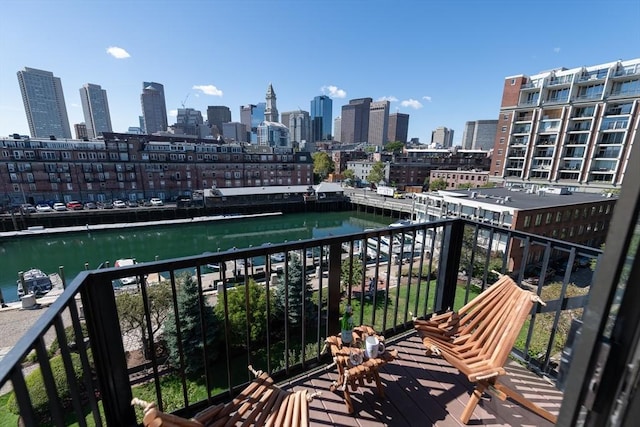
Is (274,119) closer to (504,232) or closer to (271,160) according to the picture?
(271,160)

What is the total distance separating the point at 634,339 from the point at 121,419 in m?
2.21

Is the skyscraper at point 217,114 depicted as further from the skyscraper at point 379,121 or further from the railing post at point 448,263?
the railing post at point 448,263

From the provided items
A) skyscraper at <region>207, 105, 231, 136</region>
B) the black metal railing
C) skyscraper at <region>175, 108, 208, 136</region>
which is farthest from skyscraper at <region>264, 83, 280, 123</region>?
the black metal railing

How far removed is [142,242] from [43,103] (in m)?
97.0

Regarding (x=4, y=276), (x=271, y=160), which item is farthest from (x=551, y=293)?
(x=271, y=160)

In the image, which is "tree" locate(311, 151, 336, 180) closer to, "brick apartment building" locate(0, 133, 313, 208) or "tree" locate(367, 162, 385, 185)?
"tree" locate(367, 162, 385, 185)

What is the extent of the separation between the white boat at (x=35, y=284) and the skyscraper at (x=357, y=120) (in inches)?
4749

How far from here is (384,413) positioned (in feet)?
6.24

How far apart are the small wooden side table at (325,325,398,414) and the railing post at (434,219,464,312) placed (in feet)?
4.02

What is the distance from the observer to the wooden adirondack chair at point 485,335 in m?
1.79

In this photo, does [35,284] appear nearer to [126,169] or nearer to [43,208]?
[43,208]

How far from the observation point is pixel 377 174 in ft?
147

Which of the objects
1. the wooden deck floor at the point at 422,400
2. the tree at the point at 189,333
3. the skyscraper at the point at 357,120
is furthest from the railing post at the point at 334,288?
the skyscraper at the point at 357,120

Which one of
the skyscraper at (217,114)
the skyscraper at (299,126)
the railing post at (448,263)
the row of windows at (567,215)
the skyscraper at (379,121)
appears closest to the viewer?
the railing post at (448,263)
